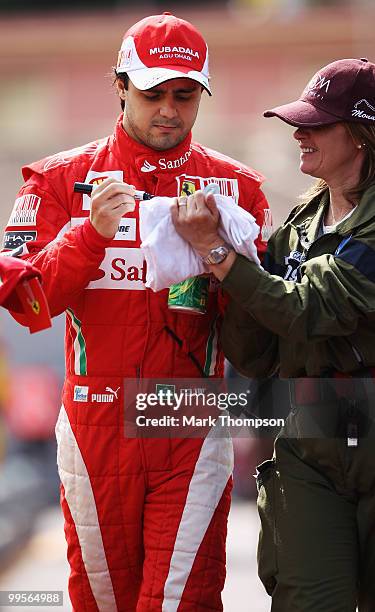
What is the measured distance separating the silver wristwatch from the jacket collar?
1.82 ft

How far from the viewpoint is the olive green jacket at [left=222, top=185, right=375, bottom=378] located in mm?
3479

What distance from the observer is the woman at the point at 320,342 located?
3506 mm

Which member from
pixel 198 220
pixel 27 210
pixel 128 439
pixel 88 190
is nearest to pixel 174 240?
pixel 198 220

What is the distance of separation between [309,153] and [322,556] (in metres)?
1.23

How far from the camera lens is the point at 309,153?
379 centimetres

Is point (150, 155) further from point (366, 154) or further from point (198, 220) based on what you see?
point (366, 154)

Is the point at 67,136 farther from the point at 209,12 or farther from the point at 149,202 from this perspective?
the point at 149,202

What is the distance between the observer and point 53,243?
379cm

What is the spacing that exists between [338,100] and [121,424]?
4.02 feet

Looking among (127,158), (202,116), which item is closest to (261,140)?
(202,116)

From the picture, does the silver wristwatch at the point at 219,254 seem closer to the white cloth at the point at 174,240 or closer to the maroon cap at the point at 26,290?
the white cloth at the point at 174,240

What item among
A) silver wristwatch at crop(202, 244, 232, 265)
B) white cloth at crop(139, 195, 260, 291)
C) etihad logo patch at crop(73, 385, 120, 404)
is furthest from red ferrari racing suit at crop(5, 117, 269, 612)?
silver wristwatch at crop(202, 244, 232, 265)

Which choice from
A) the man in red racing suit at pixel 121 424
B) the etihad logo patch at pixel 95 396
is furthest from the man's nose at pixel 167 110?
the etihad logo patch at pixel 95 396

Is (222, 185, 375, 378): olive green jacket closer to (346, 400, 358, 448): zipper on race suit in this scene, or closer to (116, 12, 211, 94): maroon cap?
(346, 400, 358, 448): zipper on race suit
